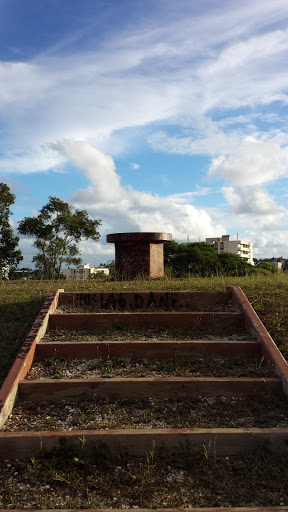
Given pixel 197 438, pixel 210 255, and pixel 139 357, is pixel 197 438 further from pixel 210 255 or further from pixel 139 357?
pixel 210 255

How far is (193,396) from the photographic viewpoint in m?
4.45

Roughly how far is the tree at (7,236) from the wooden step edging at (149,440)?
70.5 feet

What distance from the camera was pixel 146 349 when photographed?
5.23m

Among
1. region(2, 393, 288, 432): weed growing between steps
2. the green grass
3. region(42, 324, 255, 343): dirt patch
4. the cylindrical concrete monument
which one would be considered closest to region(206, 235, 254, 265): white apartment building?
the cylindrical concrete monument

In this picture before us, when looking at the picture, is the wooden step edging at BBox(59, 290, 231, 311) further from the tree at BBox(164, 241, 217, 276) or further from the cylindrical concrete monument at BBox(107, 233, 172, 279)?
the tree at BBox(164, 241, 217, 276)

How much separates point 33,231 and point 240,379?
24.5m

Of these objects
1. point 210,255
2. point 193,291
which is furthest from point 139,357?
point 210,255

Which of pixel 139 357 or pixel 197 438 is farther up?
pixel 139 357

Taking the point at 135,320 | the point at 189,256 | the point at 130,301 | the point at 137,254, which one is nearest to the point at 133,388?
the point at 135,320

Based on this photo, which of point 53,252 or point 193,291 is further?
point 53,252

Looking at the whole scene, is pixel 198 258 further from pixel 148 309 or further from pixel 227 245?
pixel 227 245

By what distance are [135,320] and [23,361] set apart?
1753 mm

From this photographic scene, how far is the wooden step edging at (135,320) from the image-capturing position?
236 inches

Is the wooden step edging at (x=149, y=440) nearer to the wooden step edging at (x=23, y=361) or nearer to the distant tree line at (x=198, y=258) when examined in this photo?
the wooden step edging at (x=23, y=361)
